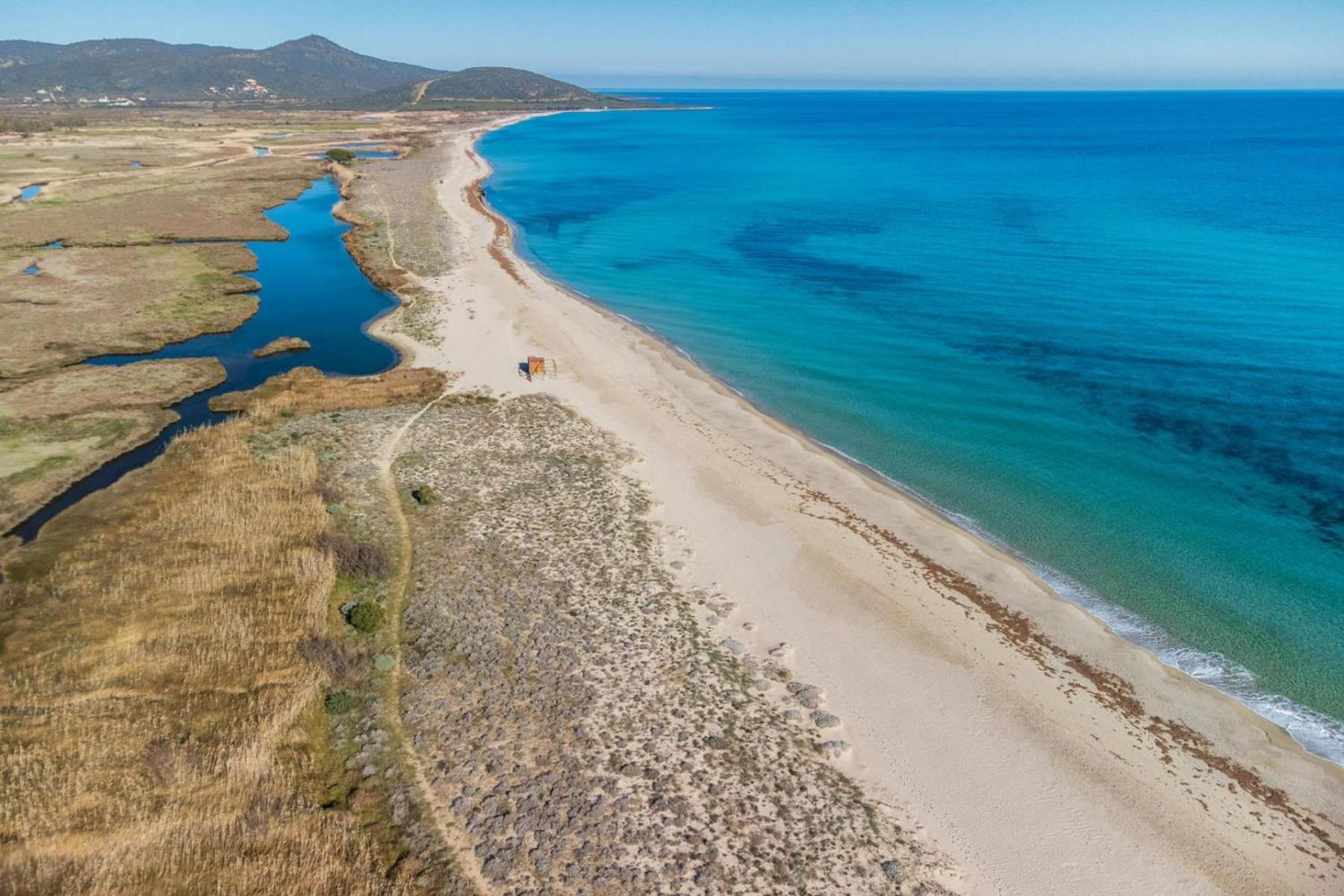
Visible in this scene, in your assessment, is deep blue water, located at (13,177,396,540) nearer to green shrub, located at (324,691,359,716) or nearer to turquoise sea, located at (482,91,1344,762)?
green shrub, located at (324,691,359,716)

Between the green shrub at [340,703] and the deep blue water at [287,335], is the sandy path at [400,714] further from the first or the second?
the deep blue water at [287,335]

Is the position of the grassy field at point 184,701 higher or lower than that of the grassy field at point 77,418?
lower

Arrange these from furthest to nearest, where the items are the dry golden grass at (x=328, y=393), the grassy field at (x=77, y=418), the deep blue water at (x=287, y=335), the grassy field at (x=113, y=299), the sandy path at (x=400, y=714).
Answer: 1. the grassy field at (x=113, y=299)
2. the dry golden grass at (x=328, y=393)
3. the deep blue water at (x=287, y=335)
4. the grassy field at (x=77, y=418)
5. the sandy path at (x=400, y=714)

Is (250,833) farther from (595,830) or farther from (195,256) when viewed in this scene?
(195,256)

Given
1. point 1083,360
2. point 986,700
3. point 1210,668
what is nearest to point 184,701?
point 986,700

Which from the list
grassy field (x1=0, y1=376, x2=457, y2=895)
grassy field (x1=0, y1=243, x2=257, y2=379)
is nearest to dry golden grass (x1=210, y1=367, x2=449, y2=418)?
grassy field (x1=0, y1=376, x2=457, y2=895)

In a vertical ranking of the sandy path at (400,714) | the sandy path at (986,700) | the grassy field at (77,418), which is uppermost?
the grassy field at (77,418)

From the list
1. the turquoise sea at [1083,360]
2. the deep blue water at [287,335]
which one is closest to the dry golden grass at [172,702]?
the deep blue water at [287,335]

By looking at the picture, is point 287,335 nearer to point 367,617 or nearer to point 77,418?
point 77,418
